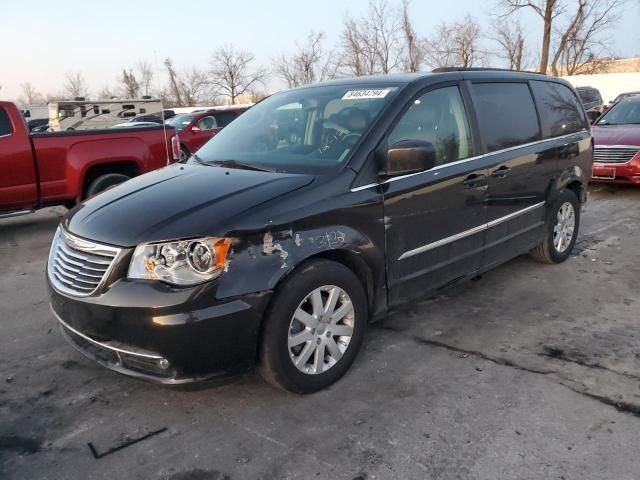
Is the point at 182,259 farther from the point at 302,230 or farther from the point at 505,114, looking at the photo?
the point at 505,114

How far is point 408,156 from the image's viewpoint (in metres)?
3.21

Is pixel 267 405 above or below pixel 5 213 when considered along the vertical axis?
below

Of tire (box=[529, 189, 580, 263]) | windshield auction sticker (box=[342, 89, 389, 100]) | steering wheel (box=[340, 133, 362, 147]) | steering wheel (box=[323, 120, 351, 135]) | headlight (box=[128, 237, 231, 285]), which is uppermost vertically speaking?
windshield auction sticker (box=[342, 89, 389, 100])

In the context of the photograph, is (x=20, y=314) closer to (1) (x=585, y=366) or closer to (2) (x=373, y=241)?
(2) (x=373, y=241)

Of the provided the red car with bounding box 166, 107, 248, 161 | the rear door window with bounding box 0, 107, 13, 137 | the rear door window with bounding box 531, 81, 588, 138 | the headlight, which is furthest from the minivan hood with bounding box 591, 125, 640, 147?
the rear door window with bounding box 0, 107, 13, 137

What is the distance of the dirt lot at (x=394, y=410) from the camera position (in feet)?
8.35

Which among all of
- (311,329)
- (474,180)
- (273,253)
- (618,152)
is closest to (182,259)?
(273,253)

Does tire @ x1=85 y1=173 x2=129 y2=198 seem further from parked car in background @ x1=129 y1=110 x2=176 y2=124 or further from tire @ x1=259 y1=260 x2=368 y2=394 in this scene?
tire @ x1=259 y1=260 x2=368 y2=394

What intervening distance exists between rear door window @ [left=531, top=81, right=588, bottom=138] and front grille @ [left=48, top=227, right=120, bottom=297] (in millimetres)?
3842

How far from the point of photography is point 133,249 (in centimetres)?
271

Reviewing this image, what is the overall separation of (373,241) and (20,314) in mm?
3122

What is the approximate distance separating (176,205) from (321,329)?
3.47 feet

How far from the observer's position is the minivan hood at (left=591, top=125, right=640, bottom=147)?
29.0 ft

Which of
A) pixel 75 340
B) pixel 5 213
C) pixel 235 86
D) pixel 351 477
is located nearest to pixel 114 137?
pixel 5 213
